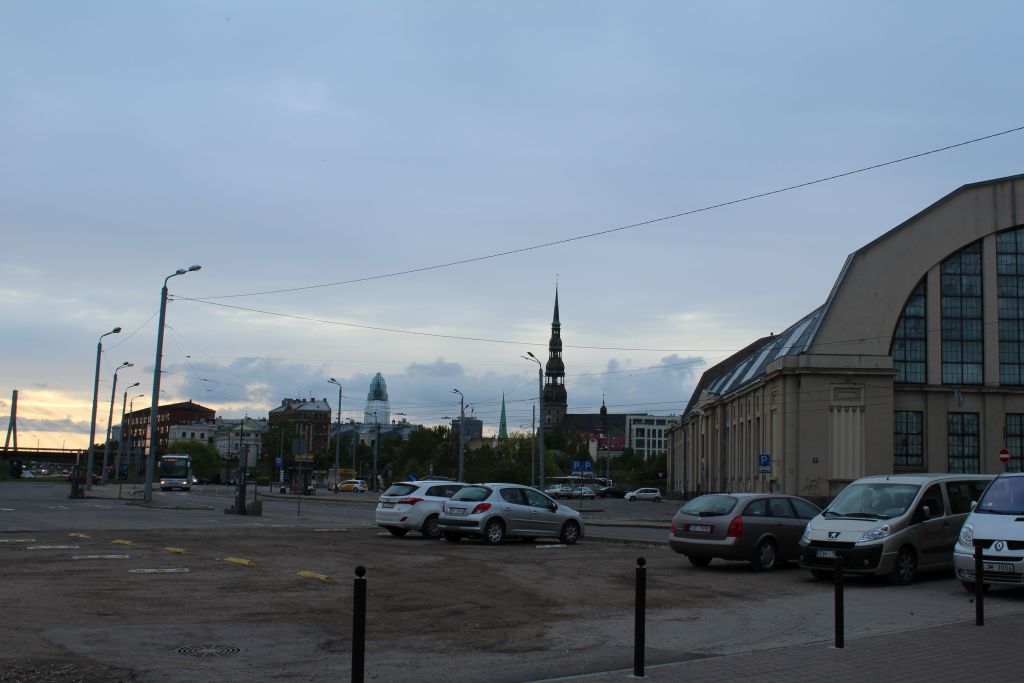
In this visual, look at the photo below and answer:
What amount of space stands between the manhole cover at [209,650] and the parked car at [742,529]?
10.9 m

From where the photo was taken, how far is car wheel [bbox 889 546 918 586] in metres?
15.8

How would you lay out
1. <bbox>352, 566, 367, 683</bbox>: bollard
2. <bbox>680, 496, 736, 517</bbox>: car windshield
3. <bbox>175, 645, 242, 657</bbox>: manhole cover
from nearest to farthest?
<bbox>352, 566, 367, 683</bbox>: bollard → <bbox>175, 645, 242, 657</bbox>: manhole cover → <bbox>680, 496, 736, 517</bbox>: car windshield

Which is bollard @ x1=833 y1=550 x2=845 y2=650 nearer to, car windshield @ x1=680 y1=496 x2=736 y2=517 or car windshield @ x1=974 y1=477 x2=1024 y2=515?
car windshield @ x1=974 y1=477 x2=1024 y2=515

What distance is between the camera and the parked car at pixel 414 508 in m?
26.3

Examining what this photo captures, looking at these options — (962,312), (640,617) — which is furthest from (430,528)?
(962,312)

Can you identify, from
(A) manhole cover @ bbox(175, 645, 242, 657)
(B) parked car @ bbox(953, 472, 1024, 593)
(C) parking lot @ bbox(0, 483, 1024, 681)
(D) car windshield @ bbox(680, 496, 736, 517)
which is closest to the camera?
(C) parking lot @ bbox(0, 483, 1024, 681)

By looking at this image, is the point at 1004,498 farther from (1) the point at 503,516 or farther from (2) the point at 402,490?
(2) the point at 402,490

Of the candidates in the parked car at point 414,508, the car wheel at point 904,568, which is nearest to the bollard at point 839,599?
the car wheel at point 904,568

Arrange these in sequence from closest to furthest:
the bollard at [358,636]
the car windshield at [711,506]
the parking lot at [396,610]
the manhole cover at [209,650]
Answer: the bollard at [358,636] < the parking lot at [396,610] < the manhole cover at [209,650] < the car windshield at [711,506]

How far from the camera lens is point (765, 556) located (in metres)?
18.7

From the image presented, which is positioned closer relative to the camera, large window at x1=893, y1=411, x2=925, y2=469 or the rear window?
the rear window

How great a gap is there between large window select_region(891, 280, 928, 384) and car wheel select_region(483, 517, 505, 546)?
40.6m

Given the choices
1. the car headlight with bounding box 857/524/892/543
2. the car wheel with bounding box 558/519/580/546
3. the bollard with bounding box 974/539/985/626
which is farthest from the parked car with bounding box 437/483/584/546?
the bollard with bounding box 974/539/985/626

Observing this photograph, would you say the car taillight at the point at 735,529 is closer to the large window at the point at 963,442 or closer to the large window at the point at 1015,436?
the large window at the point at 963,442
